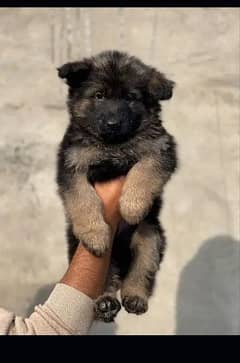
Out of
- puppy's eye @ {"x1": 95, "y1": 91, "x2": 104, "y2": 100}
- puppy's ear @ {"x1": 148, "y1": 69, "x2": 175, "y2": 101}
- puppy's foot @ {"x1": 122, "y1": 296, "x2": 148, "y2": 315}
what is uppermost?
puppy's ear @ {"x1": 148, "y1": 69, "x2": 175, "y2": 101}

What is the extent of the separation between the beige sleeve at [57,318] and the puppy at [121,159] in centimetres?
46

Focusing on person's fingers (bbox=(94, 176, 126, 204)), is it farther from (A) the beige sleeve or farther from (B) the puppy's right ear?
(A) the beige sleeve

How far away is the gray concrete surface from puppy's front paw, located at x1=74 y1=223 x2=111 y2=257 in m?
2.40

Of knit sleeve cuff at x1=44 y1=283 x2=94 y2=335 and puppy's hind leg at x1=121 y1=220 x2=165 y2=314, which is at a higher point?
knit sleeve cuff at x1=44 y1=283 x2=94 y2=335

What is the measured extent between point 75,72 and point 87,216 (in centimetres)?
72

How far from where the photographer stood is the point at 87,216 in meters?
2.87

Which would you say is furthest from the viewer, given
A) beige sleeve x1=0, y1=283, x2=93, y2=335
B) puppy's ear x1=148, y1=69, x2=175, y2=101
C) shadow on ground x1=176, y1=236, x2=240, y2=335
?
shadow on ground x1=176, y1=236, x2=240, y2=335

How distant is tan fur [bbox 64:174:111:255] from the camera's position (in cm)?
282

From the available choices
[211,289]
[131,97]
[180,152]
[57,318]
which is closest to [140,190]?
[131,97]

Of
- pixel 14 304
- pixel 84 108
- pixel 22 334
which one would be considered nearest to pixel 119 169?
pixel 84 108

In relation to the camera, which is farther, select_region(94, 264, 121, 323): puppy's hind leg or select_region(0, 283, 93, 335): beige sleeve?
select_region(94, 264, 121, 323): puppy's hind leg

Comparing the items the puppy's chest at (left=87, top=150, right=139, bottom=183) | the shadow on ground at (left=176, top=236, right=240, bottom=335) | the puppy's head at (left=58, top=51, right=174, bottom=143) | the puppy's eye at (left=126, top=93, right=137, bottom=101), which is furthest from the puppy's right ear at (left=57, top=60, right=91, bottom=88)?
the shadow on ground at (left=176, top=236, right=240, bottom=335)

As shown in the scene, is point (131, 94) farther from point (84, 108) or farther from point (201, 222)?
point (201, 222)

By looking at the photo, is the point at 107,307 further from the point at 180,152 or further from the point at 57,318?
the point at 180,152
